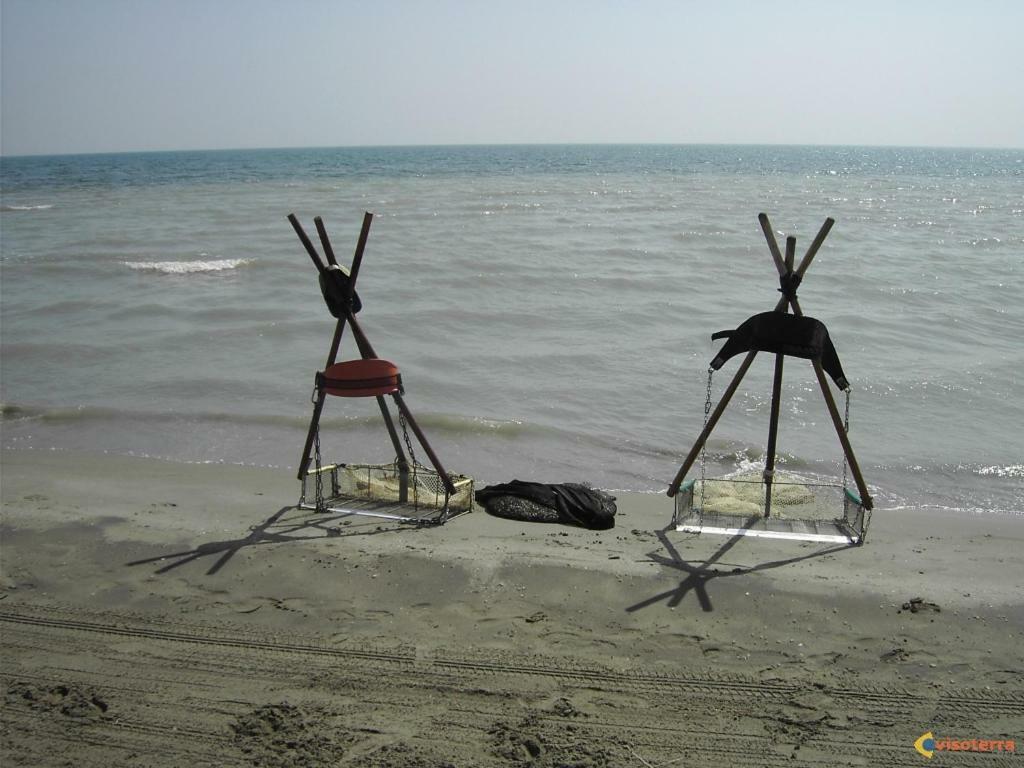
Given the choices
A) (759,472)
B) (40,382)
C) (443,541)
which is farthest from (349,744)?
(40,382)

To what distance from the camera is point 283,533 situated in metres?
6.42

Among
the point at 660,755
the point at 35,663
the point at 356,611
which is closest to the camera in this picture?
the point at 660,755

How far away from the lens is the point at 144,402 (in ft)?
35.6

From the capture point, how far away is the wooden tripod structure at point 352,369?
6.39m

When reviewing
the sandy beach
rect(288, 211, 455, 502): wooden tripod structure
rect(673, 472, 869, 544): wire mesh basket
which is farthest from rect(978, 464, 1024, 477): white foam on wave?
rect(288, 211, 455, 502): wooden tripod structure

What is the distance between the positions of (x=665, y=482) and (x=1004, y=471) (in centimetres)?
323

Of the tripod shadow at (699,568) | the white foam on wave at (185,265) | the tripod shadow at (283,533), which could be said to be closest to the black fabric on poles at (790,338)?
the tripod shadow at (699,568)

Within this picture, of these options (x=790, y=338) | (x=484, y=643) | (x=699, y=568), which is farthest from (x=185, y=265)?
(x=484, y=643)

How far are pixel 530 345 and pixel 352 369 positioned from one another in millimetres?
7445

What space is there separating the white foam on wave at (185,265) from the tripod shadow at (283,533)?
1427 cm

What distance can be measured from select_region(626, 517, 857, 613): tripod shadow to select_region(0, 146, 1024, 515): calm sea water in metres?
2.28

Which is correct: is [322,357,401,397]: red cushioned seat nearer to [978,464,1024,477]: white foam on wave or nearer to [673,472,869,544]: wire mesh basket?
[673,472,869,544]: wire mesh basket

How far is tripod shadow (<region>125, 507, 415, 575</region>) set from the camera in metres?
5.94

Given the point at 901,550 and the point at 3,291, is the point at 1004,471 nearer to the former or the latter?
the point at 901,550
